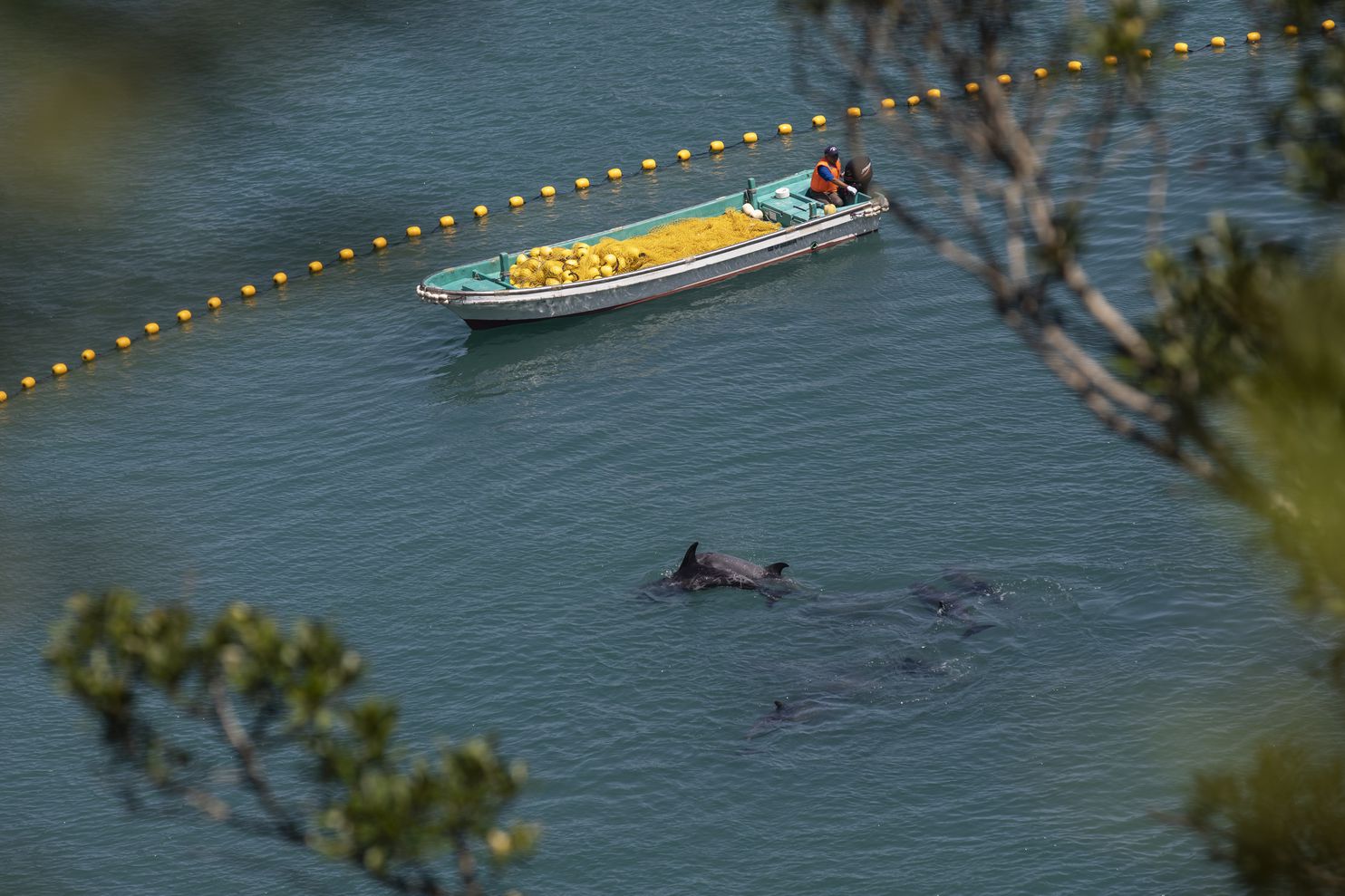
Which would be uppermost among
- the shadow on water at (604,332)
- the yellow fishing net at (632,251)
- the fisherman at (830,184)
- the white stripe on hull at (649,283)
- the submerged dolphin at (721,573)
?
the fisherman at (830,184)

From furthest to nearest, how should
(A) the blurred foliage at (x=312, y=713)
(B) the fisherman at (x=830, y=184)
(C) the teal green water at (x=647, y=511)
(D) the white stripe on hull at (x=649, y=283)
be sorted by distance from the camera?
(B) the fisherman at (x=830, y=184) < (D) the white stripe on hull at (x=649, y=283) < (C) the teal green water at (x=647, y=511) < (A) the blurred foliage at (x=312, y=713)

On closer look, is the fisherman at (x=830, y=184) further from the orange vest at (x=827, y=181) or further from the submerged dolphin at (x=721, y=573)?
the submerged dolphin at (x=721, y=573)

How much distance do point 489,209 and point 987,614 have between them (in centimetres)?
2744

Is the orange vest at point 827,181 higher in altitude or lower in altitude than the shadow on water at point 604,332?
higher

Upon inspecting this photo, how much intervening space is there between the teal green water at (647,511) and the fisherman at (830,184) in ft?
6.05

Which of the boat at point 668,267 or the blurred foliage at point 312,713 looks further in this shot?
the boat at point 668,267

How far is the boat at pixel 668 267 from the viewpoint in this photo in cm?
4750

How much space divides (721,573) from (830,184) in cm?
1850

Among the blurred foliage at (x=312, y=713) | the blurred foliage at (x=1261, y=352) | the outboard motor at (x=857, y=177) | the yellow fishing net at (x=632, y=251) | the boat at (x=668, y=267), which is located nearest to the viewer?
the blurred foliage at (x=1261, y=352)

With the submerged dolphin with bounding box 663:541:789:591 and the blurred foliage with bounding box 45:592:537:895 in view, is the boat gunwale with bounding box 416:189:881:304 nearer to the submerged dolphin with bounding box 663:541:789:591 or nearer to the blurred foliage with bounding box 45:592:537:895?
the submerged dolphin with bounding box 663:541:789:591

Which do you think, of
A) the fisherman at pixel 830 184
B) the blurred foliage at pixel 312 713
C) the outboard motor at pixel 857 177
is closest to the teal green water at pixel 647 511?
the outboard motor at pixel 857 177

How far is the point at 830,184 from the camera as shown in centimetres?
5075

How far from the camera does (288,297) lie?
52688 millimetres

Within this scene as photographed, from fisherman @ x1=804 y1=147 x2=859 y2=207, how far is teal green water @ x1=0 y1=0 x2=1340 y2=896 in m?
1.84
